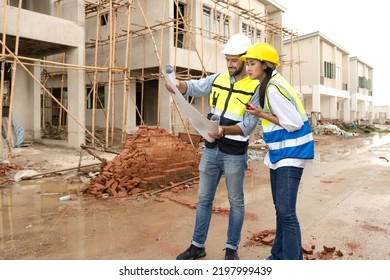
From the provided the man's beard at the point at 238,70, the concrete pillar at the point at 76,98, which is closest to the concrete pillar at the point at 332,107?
the concrete pillar at the point at 76,98

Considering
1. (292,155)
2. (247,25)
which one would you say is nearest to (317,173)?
(292,155)

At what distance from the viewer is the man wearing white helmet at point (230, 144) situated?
2.88 m

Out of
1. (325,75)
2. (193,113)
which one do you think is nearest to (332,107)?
(325,75)

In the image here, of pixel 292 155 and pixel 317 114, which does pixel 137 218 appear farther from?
pixel 317 114

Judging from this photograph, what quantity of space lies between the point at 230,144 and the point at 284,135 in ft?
1.74

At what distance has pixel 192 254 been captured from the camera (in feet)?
10.00

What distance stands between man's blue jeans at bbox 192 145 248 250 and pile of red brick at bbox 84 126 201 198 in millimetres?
2796

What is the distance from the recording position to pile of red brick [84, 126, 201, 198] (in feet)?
18.9

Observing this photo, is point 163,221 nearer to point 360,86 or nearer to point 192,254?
point 192,254

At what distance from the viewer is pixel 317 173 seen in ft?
26.6

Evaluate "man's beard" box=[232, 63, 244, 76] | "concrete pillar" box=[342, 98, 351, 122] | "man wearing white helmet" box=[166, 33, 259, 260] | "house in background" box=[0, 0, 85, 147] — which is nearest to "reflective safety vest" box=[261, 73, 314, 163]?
"man wearing white helmet" box=[166, 33, 259, 260]

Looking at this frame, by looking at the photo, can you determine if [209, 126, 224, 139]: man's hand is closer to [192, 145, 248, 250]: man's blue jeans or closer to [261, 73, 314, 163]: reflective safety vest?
[192, 145, 248, 250]: man's blue jeans

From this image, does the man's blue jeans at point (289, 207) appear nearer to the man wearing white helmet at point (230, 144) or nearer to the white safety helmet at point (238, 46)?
the man wearing white helmet at point (230, 144)

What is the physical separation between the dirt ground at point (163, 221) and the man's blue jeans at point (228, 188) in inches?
13.2
